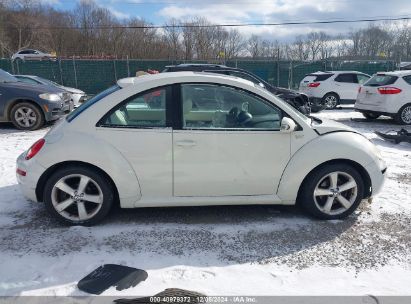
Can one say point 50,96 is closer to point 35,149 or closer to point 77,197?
point 35,149

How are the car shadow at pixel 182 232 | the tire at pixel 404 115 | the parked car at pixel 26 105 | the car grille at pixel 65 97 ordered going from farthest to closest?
1. the tire at pixel 404 115
2. the car grille at pixel 65 97
3. the parked car at pixel 26 105
4. the car shadow at pixel 182 232

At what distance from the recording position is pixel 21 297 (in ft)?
9.28

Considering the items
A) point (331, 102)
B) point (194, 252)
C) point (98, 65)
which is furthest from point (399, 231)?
point (98, 65)

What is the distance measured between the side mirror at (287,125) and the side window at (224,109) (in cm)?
8

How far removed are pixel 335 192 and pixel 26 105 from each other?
797 cm

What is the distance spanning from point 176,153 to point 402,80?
31.1 ft

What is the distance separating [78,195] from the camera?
3.88 m

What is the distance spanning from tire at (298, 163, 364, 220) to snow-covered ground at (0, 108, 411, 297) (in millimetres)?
140

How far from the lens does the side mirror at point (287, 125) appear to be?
3.88m

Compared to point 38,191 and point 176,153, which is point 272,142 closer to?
point 176,153

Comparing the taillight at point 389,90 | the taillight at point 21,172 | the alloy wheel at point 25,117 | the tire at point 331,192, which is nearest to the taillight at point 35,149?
the taillight at point 21,172

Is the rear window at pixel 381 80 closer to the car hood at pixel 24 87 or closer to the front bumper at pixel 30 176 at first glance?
the car hood at pixel 24 87

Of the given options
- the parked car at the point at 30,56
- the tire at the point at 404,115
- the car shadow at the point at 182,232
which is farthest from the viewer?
the parked car at the point at 30,56

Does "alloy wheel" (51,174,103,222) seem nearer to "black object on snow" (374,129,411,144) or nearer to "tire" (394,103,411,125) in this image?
"black object on snow" (374,129,411,144)
